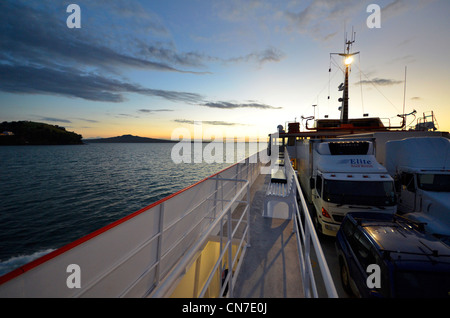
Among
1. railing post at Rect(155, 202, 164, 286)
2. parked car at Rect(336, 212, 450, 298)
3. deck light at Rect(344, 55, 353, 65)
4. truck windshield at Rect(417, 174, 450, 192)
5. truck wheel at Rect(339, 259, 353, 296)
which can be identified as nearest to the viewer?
parked car at Rect(336, 212, 450, 298)

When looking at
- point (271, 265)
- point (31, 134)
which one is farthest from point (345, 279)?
point (31, 134)

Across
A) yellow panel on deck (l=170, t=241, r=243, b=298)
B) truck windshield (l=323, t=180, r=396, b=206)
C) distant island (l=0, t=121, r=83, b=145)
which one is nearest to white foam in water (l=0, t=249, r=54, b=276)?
yellow panel on deck (l=170, t=241, r=243, b=298)

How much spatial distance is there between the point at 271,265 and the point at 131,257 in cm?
257

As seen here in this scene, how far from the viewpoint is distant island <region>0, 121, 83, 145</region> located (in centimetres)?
11443

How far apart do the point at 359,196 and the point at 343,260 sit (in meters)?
2.46

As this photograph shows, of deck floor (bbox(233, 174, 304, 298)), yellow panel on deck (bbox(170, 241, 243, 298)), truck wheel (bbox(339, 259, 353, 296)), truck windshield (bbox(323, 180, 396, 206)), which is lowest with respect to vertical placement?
yellow panel on deck (bbox(170, 241, 243, 298))

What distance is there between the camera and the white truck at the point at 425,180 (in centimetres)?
568

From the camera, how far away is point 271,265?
143 inches

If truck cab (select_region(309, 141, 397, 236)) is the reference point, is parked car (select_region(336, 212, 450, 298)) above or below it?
below

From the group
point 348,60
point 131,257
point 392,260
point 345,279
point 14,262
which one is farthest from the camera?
point 348,60

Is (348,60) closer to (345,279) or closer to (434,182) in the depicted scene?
(434,182)

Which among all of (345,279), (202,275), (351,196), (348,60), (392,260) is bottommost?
(202,275)

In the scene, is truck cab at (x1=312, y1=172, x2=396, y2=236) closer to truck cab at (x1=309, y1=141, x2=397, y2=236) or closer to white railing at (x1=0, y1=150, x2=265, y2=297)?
truck cab at (x1=309, y1=141, x2=397, y2=236)

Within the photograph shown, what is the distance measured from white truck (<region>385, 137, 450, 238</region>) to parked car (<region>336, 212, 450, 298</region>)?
7.67ft
